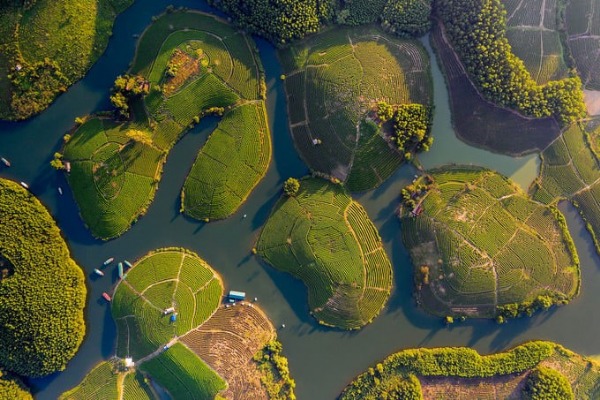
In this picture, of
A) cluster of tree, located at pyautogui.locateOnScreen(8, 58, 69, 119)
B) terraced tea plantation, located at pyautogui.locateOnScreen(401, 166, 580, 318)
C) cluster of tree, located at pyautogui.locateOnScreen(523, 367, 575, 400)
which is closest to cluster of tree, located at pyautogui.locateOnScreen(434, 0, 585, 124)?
terraced tea plantation, located at pyautogui.locateOnScreen(401, 166, 580, 318)

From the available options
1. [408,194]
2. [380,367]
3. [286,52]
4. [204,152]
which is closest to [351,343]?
[380,367]

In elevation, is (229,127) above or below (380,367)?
above

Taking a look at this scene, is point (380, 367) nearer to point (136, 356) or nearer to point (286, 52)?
point (136, 356)

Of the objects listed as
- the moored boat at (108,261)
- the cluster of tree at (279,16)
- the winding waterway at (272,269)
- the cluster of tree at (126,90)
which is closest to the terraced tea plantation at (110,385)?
the winding waterway at (272,269)

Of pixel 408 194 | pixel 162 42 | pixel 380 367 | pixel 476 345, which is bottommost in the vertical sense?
pixel 380 367

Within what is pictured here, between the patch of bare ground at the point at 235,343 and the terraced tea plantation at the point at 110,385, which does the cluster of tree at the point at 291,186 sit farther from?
the terraced tea plantation at the point at 110,385
